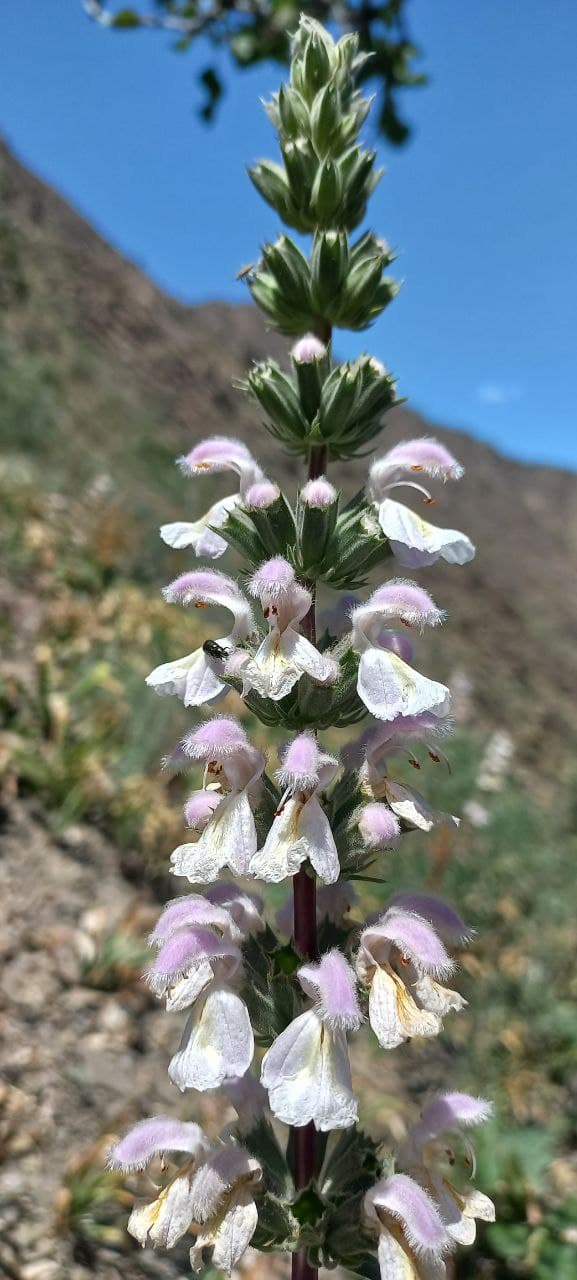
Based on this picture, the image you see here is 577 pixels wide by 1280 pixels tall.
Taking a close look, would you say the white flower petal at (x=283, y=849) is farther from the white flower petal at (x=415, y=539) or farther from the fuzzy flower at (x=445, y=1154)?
the fuzzy flower at (x=445, y=1154)

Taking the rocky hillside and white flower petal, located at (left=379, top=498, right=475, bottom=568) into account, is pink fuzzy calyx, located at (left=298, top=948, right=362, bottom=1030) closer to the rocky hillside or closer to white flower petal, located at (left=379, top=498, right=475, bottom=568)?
white flower petal, located at (left=379, top=498, right=475, bottom=568)

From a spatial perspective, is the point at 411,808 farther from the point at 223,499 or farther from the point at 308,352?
the point at 308,352

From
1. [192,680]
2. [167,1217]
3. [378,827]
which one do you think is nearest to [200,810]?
[192,680]

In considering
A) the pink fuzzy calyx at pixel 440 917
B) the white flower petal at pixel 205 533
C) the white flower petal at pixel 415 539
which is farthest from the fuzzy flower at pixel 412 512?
the pink fuzzy calyx at pixel 440 917

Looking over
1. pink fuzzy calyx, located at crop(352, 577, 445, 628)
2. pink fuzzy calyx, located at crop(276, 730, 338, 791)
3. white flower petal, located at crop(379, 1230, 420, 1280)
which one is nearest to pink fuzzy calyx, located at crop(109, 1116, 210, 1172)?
white flower petal, located at crop(379, 1230, 420, 1280)

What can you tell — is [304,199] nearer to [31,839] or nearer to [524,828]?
[31,839]

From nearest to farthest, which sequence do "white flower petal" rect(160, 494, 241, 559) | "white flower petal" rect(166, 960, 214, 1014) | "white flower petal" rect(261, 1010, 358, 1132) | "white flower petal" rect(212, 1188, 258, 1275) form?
"white flower petal" rect(261, 1010, 358, 1132) < "white flower petal" rect(212, 1188, 258, 1275) < "white flower petal" rect(166, 960, 214, 1014) < "white flower petal" rect(160, 494, 241, 559)
